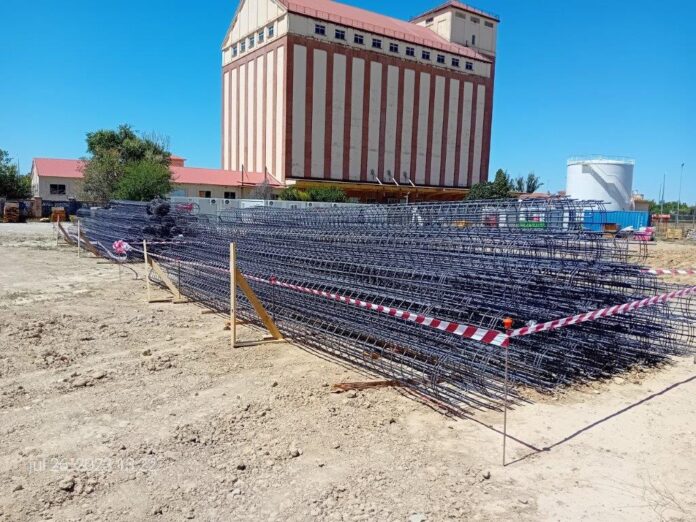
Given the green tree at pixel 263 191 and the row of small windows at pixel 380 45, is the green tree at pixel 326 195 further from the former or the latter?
the row of small windows at pixel 380 45

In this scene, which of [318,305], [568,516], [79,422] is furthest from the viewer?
[318,305]

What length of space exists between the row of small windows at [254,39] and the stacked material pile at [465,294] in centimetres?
4259

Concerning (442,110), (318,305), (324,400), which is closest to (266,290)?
(318,305)

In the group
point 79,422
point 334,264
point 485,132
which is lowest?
point 79,422

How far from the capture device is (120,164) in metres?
35.1

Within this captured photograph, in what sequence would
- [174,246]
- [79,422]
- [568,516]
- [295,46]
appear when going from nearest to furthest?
[568,516] < [79,422] < [174,246] < [295,46]

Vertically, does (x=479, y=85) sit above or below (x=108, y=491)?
above

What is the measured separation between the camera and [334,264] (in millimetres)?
7133

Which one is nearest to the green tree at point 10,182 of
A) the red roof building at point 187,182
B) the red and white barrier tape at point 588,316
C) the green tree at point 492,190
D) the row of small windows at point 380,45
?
the red roof building at point 187,182

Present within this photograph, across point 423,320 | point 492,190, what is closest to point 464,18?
point 492,190

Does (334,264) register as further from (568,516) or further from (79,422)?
(568,516)

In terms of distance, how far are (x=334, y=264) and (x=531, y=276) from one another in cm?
261

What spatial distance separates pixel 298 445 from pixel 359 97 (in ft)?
152

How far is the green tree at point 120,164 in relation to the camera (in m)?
27.6
